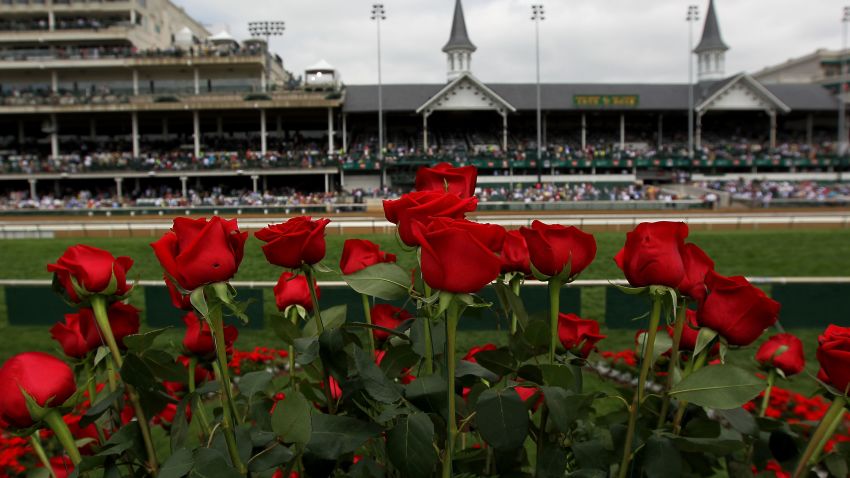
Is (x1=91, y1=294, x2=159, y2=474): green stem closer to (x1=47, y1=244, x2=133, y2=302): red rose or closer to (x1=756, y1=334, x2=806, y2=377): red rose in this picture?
(x1=47, y1=244, x2=133, y2=302): red rose

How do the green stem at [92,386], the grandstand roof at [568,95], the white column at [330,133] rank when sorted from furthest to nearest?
1. the grandstand roof at [568,95]
2. the white column at [330,133]
3. the green stem at [92,386]

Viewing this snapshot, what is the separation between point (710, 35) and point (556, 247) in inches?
2236

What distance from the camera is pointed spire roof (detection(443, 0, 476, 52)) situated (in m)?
48.1

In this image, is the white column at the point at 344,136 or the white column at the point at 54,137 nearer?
the white column at the point at 344,136

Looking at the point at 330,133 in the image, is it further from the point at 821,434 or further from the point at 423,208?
the point at 821,434

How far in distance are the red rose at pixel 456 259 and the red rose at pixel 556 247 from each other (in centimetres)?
33

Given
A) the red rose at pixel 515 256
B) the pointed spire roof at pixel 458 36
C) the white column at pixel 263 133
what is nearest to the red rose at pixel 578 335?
the red rose at pixel 515 256

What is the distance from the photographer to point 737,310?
157 cm

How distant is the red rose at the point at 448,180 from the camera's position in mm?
1812

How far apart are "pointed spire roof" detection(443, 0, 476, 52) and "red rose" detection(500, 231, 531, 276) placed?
48463mm

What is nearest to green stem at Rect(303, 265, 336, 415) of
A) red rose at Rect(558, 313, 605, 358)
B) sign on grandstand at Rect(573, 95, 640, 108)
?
red rose at Rect(558, 313, 605, 358)

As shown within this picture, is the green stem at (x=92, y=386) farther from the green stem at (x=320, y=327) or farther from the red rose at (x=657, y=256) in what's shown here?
the red rose at (x=657, y=256)

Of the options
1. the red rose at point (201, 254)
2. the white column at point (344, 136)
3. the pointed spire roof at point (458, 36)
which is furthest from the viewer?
the pointed spire roof at point (458, 36)

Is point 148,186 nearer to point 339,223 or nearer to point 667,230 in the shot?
point 339,223
